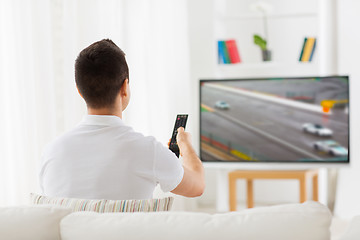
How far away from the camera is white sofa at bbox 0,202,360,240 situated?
41.7 inches

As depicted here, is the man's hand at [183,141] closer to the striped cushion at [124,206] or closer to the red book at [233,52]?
the striped cushion at [124,206]

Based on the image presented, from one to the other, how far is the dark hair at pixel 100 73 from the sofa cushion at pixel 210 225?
21.9 inches

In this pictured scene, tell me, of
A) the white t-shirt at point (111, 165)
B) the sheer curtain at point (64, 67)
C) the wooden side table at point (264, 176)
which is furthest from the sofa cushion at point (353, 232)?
the wooden side table at point (264, 176)

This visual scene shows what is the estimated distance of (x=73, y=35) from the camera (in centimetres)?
362

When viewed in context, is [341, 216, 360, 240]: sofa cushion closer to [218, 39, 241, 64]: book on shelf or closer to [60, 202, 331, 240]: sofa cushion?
[60, 202, 331, 240]: sofa cushion

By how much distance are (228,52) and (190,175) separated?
319 cm

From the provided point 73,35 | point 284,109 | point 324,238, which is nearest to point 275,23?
point 284,109

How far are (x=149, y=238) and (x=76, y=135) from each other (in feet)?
1.89

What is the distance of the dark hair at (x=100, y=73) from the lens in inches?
63.4

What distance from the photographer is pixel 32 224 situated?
1202 millimetres

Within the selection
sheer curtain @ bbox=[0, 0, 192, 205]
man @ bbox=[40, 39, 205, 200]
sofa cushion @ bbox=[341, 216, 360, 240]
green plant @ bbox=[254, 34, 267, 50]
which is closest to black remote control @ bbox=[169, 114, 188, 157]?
man @ bbox=[40, 39, 205, 200]

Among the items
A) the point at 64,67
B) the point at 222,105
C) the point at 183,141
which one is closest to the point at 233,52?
the point at 222,105

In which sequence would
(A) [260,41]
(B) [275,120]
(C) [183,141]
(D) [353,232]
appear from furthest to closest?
(A) [260,41], (B) [275,120], (C) [183,141], (D) [353,232]

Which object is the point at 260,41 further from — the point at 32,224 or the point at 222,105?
the point at 32,224
